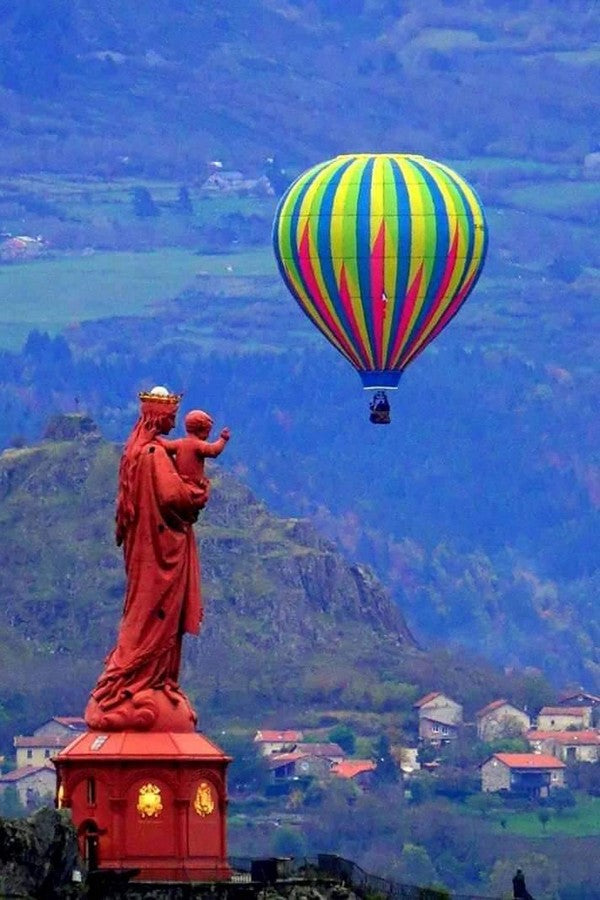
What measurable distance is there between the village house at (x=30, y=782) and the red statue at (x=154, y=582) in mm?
107747

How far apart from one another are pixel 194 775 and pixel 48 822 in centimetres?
249

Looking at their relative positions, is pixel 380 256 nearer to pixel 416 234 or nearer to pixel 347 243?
pixel 347 243

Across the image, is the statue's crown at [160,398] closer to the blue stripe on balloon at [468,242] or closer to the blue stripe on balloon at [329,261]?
the blue stripe on balloon at [329,261]

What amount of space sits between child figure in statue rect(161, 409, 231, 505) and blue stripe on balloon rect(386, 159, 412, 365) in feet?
258

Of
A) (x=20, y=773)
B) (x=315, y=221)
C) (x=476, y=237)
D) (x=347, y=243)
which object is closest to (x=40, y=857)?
(x=347, y=243)

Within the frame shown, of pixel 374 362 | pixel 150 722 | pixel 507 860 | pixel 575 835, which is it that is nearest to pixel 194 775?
pixel 150 722

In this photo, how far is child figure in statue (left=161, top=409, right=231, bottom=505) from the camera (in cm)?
5084

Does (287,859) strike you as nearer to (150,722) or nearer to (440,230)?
(150,722)

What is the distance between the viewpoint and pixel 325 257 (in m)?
133

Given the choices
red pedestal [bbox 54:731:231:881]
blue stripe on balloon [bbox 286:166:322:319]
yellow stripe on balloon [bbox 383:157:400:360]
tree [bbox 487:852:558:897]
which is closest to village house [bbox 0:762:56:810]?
tree [bbox 487:852:558:897]

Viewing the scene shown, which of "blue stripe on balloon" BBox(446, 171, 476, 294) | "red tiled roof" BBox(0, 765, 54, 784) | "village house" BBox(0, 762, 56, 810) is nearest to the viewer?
"blue stripe on balloon" BBox(446, 171, 476, 294)

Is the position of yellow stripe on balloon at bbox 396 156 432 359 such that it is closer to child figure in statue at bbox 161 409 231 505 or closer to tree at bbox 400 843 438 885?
tree at bbox 400 843 438 885

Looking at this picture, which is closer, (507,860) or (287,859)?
(287,859)

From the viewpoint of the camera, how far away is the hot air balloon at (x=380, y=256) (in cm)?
13062
